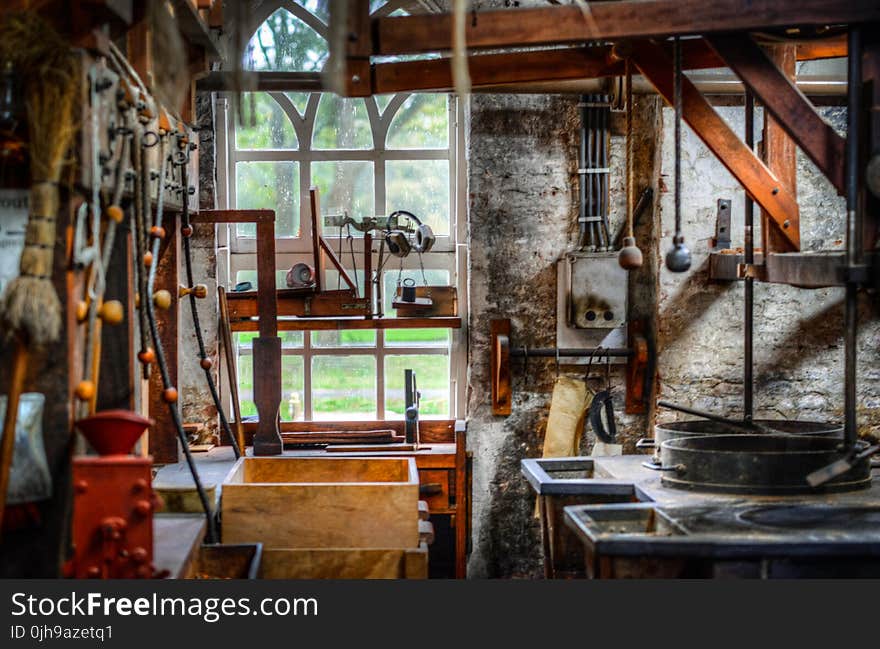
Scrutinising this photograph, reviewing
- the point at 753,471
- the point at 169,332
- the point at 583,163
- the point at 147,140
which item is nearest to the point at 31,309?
the point at 147,140

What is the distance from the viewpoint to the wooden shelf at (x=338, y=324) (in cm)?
615

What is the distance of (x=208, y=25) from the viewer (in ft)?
15.8

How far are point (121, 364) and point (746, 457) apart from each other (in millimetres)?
2541

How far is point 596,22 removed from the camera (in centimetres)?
394

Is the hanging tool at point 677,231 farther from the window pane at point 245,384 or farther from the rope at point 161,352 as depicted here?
the window pane at point 245,384

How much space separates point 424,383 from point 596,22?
10.4ft

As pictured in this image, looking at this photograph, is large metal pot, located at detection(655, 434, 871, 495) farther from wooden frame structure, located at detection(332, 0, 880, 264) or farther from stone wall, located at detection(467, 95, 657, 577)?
stone wall, located at detection(467, 95, 657, 577)

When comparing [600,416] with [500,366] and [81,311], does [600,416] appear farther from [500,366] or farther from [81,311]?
[81,311]

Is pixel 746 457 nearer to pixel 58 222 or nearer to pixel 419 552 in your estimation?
pixel 419 552

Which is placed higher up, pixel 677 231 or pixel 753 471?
pixel 677 231

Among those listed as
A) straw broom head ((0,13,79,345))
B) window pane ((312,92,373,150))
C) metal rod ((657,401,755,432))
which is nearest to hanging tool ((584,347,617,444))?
metal rod ((657,401,755,432))

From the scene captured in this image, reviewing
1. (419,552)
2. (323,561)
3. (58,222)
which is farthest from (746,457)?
(58,222)

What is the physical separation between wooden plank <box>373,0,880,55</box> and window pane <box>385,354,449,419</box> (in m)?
2.95

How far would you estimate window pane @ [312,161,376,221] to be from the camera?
21.3 ft
